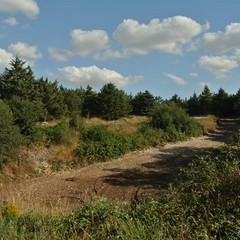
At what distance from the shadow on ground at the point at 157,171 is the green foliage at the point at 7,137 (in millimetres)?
4679

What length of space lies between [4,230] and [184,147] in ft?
69.3

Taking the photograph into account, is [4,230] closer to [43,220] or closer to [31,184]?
[43,220]

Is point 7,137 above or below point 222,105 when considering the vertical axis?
below

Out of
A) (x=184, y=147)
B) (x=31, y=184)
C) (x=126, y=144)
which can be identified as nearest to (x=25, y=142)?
(x=31, y=184)

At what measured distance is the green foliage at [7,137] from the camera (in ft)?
57.9

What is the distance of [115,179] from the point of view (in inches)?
665

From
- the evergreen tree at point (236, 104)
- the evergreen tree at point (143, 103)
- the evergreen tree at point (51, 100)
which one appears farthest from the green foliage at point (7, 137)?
the evergreen tree at point (236, 104)

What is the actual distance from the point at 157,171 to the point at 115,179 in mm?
2470

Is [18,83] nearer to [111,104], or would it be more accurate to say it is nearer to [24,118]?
[111,104]

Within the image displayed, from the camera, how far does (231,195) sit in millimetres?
4570

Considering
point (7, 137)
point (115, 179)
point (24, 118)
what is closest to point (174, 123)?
point (24, 118)

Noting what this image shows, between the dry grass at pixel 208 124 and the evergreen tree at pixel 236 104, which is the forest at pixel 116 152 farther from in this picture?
the dry grass at pixel 208 124

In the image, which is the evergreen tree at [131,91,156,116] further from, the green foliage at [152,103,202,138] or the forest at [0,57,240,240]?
the green foliage at [152,103,202,138]

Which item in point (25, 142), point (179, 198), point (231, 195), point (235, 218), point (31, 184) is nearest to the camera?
point (235, 218)
